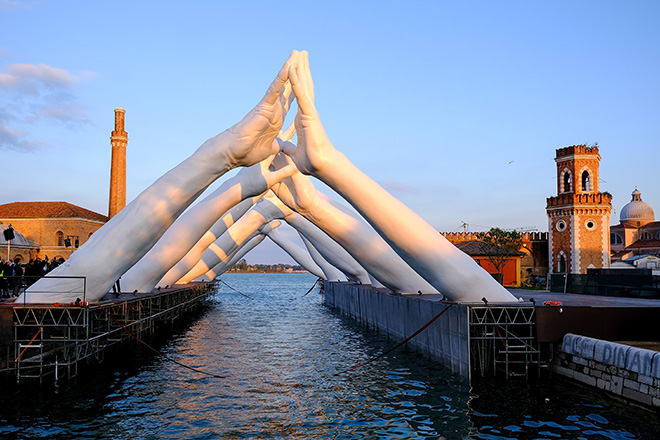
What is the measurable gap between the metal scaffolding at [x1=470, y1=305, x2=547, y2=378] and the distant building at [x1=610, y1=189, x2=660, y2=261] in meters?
70.3

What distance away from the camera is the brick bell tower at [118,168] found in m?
55.8

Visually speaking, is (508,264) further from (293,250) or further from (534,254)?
(293,250)

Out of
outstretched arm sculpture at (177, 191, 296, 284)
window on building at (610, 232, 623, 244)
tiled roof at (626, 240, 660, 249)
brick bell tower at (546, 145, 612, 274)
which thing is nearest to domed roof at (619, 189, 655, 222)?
window on building at (610, 232, 623, 244)

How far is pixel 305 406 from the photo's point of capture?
13070 millimetres

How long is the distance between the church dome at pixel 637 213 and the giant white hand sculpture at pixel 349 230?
7761 centimetres

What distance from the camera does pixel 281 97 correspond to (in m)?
18.1

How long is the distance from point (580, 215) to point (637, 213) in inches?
1746

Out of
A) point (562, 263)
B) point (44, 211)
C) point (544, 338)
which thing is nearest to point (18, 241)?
point (44, 211)

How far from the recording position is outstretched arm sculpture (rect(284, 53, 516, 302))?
16.1 metres

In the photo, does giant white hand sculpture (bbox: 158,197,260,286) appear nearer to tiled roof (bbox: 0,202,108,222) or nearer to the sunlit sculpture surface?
the sunlit sculpture surface

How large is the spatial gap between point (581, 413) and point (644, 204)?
89.3 m

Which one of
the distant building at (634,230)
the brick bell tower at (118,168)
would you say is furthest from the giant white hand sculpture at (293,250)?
the distant building at (634,230)

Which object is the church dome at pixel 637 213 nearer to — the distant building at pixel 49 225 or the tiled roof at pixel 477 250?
the tiled roof at pixel 477 250

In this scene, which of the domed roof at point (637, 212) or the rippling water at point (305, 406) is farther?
the domed roof at point (637, 212)
